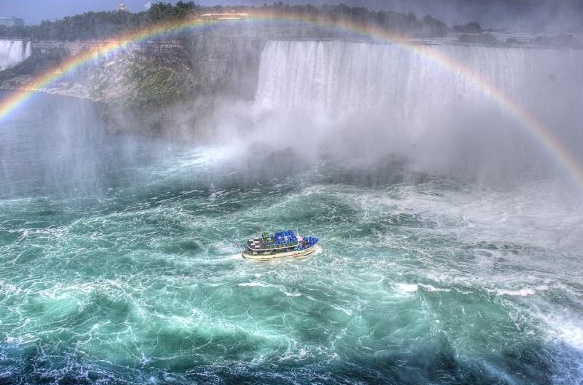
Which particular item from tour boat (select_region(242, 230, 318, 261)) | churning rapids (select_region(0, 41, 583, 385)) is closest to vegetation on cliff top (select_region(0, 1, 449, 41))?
churning rapids (select_region(0, 41, 583, 385))

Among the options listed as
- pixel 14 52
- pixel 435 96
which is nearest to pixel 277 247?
pixel 435 96

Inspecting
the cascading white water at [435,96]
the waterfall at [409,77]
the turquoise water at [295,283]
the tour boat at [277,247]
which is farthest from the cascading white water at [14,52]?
the tour boat at [277,247]

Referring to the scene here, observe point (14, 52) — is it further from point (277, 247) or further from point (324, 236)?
point (277, 247)

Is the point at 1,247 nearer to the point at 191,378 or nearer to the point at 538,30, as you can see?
the point at 191,378

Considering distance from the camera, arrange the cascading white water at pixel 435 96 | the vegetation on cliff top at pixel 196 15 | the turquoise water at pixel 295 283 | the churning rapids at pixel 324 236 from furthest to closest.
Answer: the vegetation on cliff top at pixel 196 15
the cascading white water at pixel 435 96
the churning rapids at pixel 324 236
the turquoise water at pixel 295 283

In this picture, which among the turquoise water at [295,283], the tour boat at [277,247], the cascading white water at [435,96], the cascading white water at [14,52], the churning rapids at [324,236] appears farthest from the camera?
the cascading white water at [14,52]

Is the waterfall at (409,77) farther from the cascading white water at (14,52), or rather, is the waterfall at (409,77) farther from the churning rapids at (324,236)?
the cascading white water at (14,52)

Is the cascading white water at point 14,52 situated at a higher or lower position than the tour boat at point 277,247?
higher
